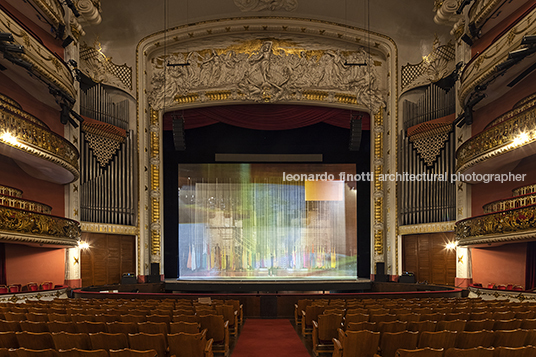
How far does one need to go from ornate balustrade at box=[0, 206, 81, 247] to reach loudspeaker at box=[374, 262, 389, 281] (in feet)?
33.6

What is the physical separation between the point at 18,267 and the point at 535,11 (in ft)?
48.0

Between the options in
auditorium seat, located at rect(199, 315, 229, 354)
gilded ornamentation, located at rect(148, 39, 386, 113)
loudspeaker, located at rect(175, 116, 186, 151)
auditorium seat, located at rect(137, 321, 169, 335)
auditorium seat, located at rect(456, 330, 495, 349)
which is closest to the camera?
auditorium seat, located at rect(456, 330, 495, 349)

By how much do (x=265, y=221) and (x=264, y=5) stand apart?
27.2 ft

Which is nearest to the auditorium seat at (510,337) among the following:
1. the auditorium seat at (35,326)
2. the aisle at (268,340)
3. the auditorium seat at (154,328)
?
the aisle at (268,340)

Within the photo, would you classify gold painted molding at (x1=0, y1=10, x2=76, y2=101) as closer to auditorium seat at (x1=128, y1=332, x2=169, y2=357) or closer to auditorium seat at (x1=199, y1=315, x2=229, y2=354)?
auditorium seat at (x1=199, y1=315, x2=229, y2=354)

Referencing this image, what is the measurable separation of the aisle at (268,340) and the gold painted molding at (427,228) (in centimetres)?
850

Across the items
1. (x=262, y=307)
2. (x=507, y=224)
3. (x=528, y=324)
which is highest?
(x=507, y=224)

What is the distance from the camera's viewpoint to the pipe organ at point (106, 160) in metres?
16.0

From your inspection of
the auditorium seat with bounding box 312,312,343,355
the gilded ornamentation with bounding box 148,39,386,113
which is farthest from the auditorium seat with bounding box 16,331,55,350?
the gilded ornamentation with bounding box 148,39,386,113

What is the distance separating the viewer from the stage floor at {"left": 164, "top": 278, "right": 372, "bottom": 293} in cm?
1575

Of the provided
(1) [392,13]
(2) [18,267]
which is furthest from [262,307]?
(1) [392,13]

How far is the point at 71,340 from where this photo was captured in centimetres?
436

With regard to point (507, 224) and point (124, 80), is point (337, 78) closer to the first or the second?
point (124, 80)

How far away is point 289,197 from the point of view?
1961cm
